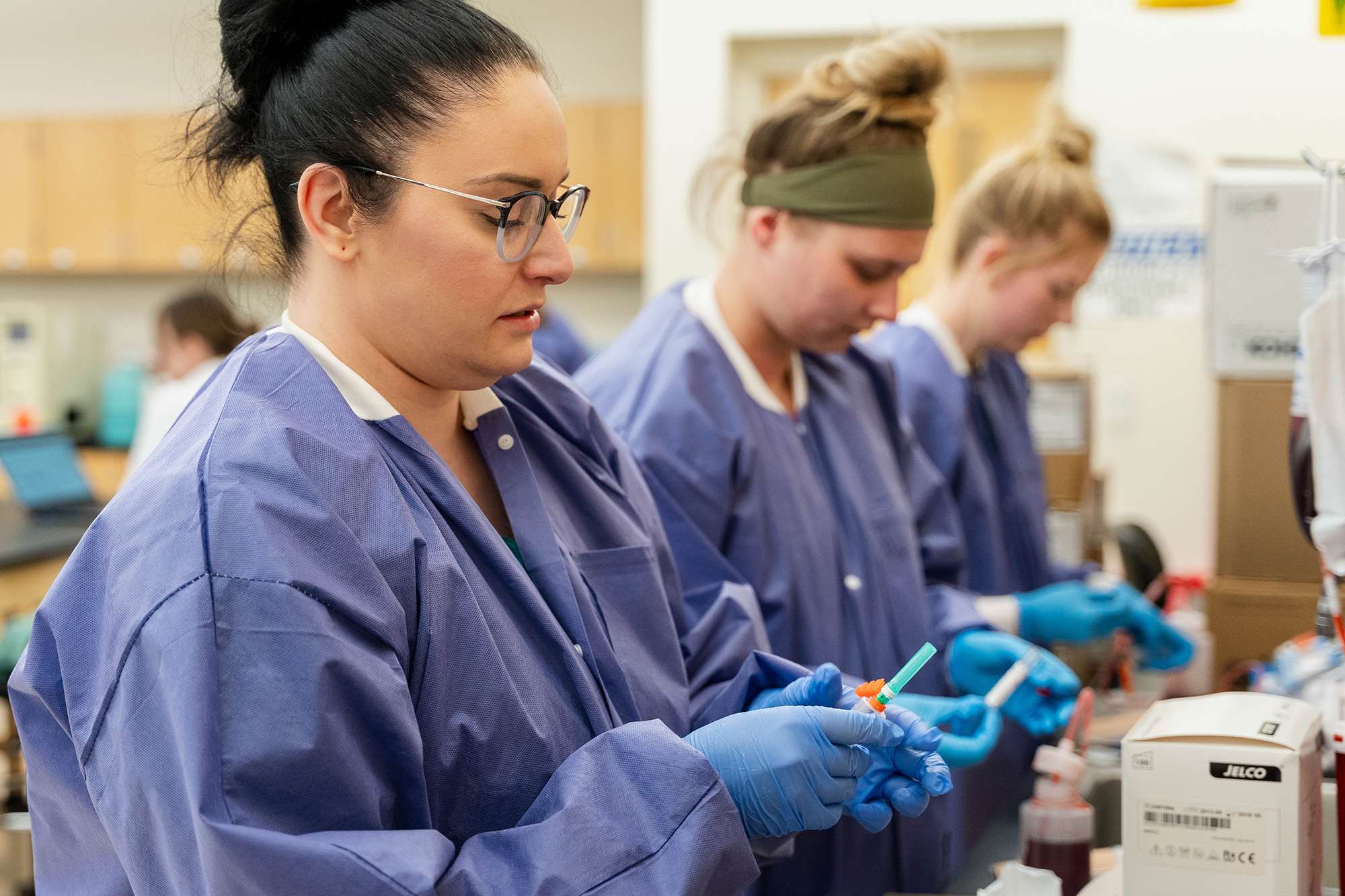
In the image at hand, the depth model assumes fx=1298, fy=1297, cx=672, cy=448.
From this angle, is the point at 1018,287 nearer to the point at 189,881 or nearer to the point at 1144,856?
the point at 1144,856

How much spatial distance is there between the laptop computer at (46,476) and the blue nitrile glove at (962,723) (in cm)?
321

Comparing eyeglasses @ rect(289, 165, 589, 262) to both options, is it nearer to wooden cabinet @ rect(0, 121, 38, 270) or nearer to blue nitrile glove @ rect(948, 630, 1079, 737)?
blue nitrile glove @ rect(948, 630, 1079, 737)

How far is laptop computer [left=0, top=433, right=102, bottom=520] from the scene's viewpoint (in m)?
3.99

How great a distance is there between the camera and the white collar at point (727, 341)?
178cm

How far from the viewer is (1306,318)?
3.99 ft

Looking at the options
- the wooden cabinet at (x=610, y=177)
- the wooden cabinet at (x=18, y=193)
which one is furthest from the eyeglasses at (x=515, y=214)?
the wooden cabinet at (x=18, y=193)

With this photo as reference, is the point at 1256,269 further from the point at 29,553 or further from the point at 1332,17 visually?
the point at 29,553

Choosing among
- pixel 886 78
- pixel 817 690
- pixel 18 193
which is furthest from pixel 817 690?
pixel 18 193

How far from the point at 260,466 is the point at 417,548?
14cm

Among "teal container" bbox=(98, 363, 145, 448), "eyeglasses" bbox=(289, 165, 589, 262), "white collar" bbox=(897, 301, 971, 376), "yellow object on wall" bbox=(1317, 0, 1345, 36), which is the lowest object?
"teal container" bbox=(98, 363, 145, 448)

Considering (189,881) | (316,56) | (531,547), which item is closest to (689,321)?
(531,547)

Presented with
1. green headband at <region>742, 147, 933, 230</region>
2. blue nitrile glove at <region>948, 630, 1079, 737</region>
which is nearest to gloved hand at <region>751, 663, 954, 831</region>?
blue nitrile glove at <region>948, 630, 1079, 737</region>

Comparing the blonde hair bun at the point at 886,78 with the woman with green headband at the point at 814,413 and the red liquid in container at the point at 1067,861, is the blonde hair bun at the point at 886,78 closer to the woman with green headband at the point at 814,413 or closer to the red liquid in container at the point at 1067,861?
the woman with green headband at the point at 814,413

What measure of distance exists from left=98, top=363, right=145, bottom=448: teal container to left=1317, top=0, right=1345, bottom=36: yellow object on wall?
5547 millimetres
